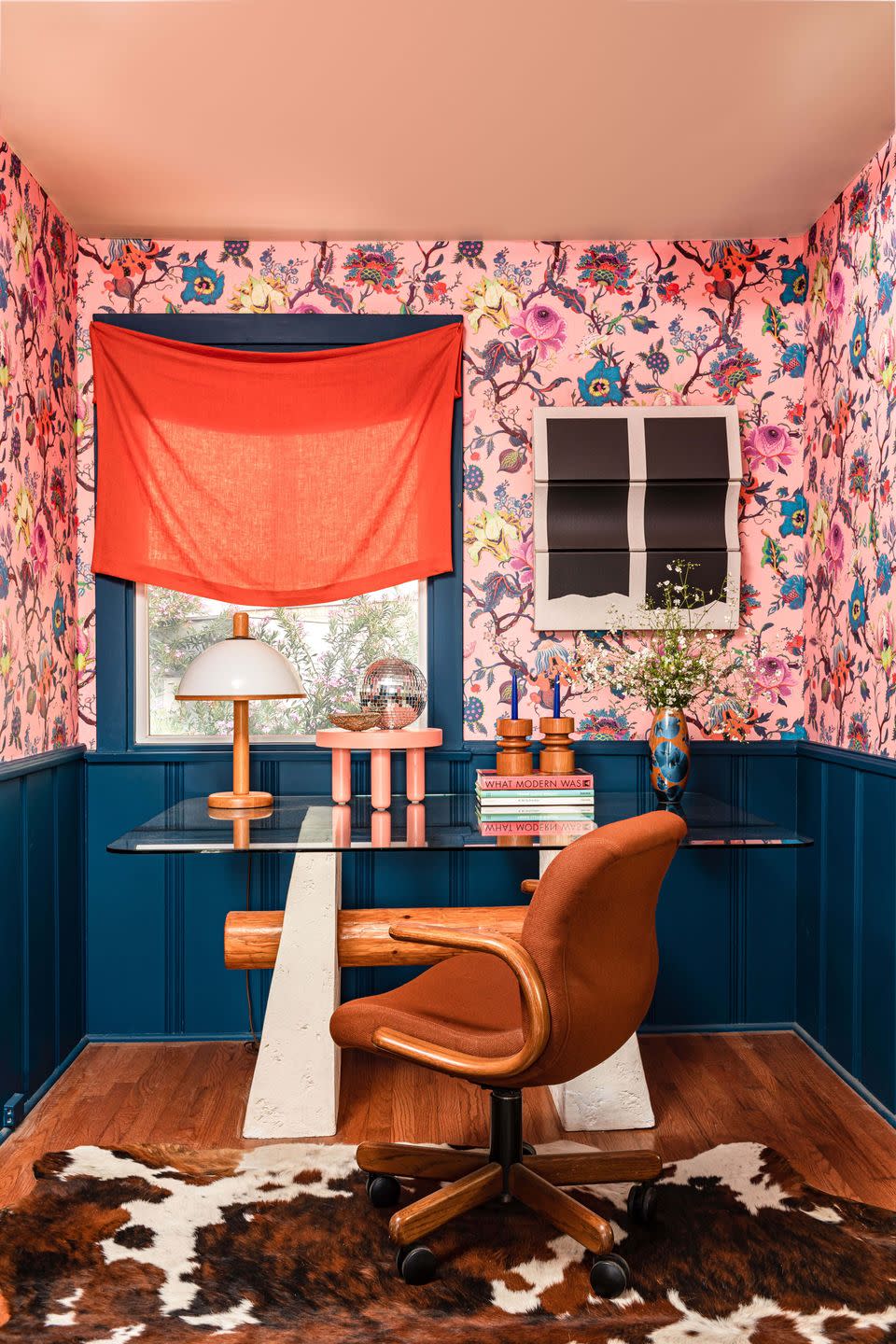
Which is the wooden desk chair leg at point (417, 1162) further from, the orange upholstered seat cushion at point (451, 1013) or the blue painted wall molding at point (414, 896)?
the blue painted wall molding at point (414, 896)

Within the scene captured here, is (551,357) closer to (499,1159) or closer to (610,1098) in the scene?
(610,1098)

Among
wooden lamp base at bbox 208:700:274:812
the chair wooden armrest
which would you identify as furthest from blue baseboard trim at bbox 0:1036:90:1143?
the chair wooden armrest

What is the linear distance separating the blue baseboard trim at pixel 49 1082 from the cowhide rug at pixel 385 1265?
0.92 ft

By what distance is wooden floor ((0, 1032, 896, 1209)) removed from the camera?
251 centimetres

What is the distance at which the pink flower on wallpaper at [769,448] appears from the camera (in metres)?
3.37

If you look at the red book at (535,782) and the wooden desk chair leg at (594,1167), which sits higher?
the red book at (535,782)

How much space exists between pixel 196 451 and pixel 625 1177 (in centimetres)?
244

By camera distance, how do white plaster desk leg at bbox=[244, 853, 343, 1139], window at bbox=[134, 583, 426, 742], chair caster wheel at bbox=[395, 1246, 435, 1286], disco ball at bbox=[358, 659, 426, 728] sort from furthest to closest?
window at bbox=[134, 583, 426, 742] → disco ball at bbox=[358, 659, 426, 728] → white plaster desk leg at bbox=[244, 853, 343, 1139] → chair caster wheel at bbox=[395, 1246, 435, 1286]

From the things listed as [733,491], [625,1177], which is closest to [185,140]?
[733,491]

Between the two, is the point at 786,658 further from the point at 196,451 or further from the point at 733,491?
the point at 196,451

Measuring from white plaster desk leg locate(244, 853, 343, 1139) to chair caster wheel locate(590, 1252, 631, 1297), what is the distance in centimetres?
91

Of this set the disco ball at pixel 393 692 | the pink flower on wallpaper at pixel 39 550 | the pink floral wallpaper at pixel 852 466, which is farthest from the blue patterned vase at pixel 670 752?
the pink flower on wallpaper at pixel 39 550

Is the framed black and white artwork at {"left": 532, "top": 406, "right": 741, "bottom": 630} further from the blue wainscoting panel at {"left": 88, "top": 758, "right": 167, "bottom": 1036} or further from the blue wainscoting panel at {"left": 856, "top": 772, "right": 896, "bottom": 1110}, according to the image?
the blue wainscoting panel at {"left": 88, "top": 758, "right": 167, "bottom": 1036}

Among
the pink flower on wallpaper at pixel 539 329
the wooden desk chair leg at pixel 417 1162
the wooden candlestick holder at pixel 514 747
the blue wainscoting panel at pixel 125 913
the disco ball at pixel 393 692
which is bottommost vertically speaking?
the wooden desk chair leg at pixel 417 1162
